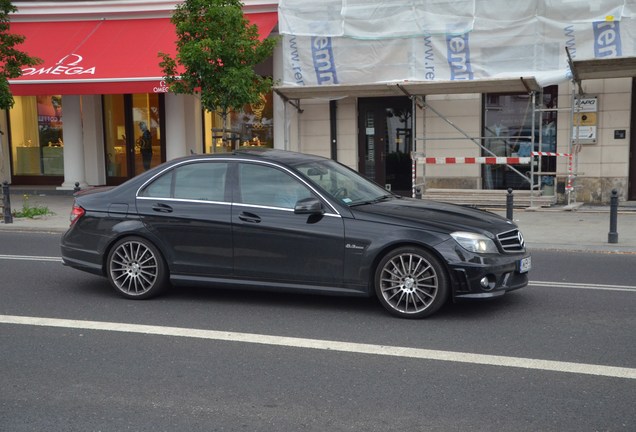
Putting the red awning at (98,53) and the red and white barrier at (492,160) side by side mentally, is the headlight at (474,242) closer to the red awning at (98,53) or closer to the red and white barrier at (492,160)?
the red and white barrier at (492,160)

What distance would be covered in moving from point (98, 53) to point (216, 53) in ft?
17.3

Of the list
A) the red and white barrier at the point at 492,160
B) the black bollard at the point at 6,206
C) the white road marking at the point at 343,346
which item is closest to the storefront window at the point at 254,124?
the red and white barrier at the point at 492,160

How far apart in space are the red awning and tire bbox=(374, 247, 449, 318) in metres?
11.0

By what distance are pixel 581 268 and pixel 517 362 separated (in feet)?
14.9

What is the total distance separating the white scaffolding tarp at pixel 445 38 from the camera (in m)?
15.6

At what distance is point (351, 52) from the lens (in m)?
17.5

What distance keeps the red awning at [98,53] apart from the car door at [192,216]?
30.3 feet

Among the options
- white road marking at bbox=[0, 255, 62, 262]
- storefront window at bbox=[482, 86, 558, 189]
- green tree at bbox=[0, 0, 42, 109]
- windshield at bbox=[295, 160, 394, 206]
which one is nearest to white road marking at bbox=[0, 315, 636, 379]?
windshield at bbox=[295, 160, 394, 206]

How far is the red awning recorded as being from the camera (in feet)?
56.2

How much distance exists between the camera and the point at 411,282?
6668 mm

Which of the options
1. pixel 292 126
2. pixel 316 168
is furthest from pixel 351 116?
pixel 316 168

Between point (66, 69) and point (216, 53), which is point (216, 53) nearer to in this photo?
point (216, 53)

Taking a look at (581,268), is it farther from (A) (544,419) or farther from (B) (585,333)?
(A) (544,419)

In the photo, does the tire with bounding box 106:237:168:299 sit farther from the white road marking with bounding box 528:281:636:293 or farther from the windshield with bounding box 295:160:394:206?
the white road marking with bounding box 528:281:636:293
